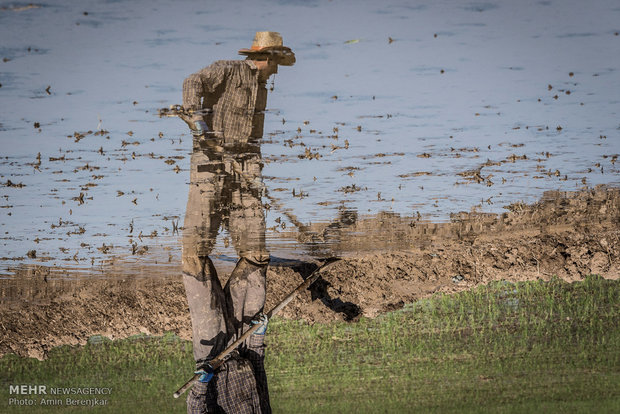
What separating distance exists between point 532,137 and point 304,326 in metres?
2.29

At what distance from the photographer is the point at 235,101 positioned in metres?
2.96

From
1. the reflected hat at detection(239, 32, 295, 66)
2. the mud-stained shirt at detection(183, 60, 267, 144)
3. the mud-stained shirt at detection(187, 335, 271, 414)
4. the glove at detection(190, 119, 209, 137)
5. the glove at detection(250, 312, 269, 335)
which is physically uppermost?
the reflected hat at detection(239, 32, 295, 66)

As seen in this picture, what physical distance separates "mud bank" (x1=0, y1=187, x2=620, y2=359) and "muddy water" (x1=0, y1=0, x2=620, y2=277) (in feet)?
2.70

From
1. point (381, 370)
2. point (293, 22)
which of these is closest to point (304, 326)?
point (381, 370)

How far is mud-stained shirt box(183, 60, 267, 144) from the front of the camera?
2.86 meters

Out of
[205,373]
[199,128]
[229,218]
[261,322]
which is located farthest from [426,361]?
[199,128]

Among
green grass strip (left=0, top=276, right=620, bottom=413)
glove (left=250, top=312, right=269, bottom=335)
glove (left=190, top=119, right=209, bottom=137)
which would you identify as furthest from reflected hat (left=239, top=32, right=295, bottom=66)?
green grass strip (left=0, top=276, right=620, bottom=413)

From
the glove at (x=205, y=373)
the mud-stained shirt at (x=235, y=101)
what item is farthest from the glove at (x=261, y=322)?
the mud-stained shirt at (x=235, y=101)

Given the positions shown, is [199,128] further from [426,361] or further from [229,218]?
[426,361]

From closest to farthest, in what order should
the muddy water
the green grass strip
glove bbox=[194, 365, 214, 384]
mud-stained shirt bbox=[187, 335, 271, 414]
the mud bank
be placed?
1. the muddy water
2. glove bbox=[194, 365, 214, 384]
3. mud-stained shirt bbox=[187, 335, 271, 414]
4. the green grass strip
5. the mud bank

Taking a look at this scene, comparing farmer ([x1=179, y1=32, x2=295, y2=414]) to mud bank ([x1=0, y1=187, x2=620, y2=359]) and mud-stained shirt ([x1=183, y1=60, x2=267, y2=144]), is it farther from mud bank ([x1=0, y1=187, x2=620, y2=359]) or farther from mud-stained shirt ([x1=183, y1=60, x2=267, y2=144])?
mud bank ([x1=0, y1=187, x2=620, y2=359])

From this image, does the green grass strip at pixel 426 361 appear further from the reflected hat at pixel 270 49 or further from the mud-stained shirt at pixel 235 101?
the reflected hat at pixel 270 49

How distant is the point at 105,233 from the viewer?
3.74 m

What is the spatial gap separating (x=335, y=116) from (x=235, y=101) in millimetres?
410
